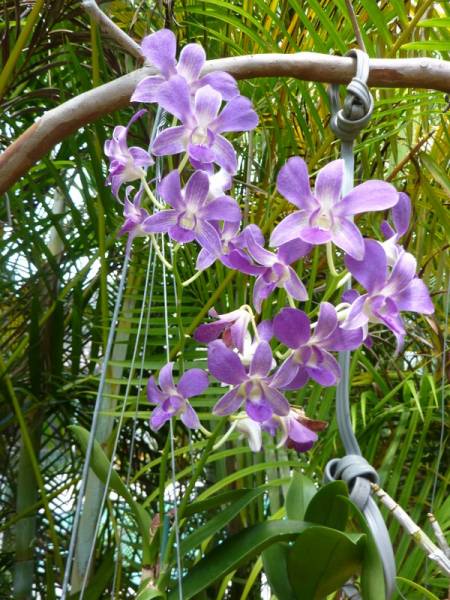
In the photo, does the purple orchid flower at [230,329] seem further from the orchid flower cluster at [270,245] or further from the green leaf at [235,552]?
the green leaf at [235,552]

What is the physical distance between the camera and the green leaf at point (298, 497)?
0.50 m

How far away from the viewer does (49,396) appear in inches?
42.7

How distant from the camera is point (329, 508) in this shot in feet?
1.40

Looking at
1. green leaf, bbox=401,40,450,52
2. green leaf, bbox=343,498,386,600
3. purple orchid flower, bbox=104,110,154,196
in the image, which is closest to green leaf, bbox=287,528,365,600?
green leaf, bbox=343,498,386,600

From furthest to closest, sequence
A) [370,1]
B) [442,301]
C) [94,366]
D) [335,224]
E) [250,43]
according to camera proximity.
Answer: [94,366], [442,301], [250,43], [370,1], [335,224]

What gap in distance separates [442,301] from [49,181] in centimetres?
66

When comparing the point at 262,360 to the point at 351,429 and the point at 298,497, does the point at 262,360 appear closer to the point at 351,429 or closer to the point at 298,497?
the point at 351,429

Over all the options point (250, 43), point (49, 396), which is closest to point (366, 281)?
point (250, 43)

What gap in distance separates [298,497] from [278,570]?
7cm

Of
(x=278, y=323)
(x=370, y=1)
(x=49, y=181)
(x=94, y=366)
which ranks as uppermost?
(x=49, y=181)

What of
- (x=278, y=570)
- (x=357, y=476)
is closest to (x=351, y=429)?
(x=357, y=476)

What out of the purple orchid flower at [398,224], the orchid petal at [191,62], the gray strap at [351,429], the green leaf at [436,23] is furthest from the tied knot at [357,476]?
the green leaf at [436,23]

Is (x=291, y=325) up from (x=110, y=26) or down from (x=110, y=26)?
down

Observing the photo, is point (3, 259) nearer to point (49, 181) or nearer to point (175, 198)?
point (49, 181)
